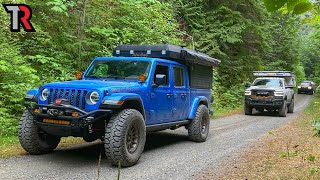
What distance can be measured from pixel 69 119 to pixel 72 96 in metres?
0.46

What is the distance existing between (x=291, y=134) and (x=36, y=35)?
29.6ft

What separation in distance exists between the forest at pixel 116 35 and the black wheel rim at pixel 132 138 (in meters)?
3.25

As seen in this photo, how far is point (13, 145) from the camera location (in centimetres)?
737

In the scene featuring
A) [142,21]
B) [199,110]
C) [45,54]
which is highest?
[142,21]

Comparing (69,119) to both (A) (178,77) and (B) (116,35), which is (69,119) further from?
(B) (116,35)

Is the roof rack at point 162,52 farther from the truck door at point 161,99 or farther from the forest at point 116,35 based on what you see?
the forest at point 116,35

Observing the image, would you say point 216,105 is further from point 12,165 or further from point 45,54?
point 12,165

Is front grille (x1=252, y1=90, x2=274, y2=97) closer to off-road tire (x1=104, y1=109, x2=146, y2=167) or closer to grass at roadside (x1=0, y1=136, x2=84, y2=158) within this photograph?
grass at roadside (x1=0, y1=136, x2=84, y2=158)

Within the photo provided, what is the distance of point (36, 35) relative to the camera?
12.0 meters

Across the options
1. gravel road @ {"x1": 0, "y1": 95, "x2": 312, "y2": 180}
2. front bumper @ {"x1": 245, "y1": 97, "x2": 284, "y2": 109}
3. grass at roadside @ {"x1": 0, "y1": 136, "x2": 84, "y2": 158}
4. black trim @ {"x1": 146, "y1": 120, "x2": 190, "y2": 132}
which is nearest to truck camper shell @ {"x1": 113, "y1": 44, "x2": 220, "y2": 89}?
black trim @ {"x1": 146, "y1": 120, "x2": 190, "y2": 132}

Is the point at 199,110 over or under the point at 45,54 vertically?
under

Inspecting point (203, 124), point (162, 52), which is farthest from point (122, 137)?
point (203, 124)

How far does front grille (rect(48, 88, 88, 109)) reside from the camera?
235 inches

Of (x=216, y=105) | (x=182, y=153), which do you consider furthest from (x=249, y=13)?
(x=182, y=153)
